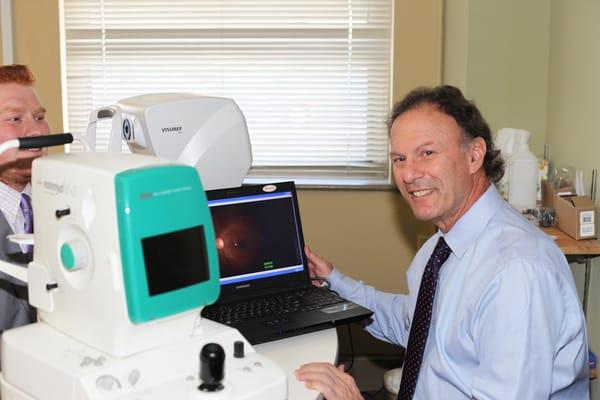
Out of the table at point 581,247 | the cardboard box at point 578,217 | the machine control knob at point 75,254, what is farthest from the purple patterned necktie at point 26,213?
the cardboard box at point 578,217

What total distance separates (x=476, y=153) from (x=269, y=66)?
6.07 ft

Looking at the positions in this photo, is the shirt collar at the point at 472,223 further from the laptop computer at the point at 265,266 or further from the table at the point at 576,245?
the table at the point at 576,245

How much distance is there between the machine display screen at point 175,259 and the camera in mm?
1038

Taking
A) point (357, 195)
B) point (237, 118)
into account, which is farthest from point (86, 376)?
point (357, 195)

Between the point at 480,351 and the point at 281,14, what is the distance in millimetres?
2270

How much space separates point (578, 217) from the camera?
2.38 meters

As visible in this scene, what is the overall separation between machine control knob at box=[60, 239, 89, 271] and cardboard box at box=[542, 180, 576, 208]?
1.95 m

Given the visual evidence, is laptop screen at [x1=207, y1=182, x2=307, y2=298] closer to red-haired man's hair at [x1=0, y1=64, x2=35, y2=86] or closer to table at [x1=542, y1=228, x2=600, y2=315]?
red-haired man's hair at [x1=0, y1=64, x2=35, y2=86]

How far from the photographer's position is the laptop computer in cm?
171

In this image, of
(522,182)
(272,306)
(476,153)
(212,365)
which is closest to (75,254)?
(212,365)

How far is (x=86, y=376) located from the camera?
1026 millimetres

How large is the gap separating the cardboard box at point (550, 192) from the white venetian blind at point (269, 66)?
0.86 m

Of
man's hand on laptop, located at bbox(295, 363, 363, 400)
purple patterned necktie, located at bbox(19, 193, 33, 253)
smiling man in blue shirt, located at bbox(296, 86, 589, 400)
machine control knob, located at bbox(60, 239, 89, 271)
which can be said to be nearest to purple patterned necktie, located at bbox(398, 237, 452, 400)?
smiling man in blue shirt, located at bbox(296, 86, 589, 400)

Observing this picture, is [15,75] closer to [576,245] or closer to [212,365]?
[212,365]
